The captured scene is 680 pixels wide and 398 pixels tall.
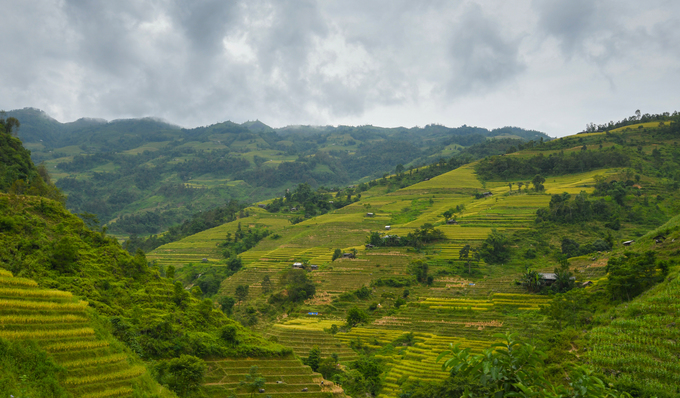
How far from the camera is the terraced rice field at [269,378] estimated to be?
65.8ft

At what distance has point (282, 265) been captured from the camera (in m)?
57.4

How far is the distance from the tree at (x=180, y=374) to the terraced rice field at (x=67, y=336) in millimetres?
2029

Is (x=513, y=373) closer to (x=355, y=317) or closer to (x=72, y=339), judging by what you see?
(x=72, y=339)

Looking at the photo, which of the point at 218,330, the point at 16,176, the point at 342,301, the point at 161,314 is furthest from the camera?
the point at 342,301

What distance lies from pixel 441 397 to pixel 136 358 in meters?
16.5

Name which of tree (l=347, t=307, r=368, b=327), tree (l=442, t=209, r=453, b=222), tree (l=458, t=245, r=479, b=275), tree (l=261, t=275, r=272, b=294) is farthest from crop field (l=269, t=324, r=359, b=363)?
tree (l=442, t=209, r=453, b=222)

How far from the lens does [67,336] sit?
1388cm

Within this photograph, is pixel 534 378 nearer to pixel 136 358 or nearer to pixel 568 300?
pixel 136 358

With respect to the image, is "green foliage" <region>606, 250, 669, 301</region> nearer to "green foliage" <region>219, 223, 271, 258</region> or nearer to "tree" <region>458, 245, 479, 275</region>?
"tree" <region>458, 245, 479, 275</region>

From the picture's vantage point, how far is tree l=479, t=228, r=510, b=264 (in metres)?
49.1

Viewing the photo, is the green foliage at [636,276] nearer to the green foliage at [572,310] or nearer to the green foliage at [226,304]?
the green foliage at [572,310]

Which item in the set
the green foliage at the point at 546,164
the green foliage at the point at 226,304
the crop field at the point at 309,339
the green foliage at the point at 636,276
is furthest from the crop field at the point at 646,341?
the green foliage at the point at 546,164

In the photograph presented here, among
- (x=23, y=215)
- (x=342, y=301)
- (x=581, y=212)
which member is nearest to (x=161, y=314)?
(x=23, y=215)

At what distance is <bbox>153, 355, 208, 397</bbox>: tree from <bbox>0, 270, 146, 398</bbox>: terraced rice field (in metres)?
2.03
